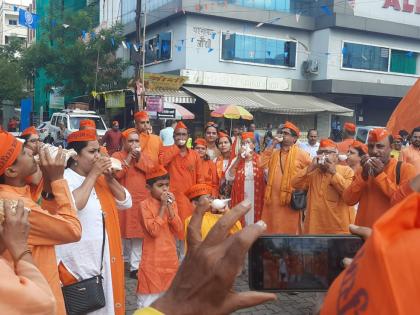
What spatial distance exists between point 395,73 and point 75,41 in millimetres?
16064

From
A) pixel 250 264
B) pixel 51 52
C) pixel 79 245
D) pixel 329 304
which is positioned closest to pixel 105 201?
pixel 79 245

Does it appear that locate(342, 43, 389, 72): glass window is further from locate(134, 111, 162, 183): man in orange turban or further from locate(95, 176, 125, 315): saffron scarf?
locate(95, 176, 125, 315): saffron scarf

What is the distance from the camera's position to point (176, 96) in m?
19.0

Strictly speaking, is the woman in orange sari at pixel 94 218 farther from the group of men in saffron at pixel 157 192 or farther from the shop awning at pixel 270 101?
the shop awning at pixel 270 101

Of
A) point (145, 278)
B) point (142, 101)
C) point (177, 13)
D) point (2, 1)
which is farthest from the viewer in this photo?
point (2, 1)

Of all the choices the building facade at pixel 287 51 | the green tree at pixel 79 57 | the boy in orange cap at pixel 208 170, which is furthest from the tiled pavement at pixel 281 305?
the green tree at pixel 79 57

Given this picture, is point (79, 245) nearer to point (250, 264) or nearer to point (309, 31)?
point (250, 264)

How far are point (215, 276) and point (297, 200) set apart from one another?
444 centimetres

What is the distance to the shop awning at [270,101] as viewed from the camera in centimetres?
1952

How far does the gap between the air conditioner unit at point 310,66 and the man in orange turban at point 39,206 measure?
20.9m

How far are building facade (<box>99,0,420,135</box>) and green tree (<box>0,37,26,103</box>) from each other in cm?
624

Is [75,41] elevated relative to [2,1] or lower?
lower

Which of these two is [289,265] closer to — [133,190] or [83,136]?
[83,136]

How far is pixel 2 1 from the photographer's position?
4872 centimetres
